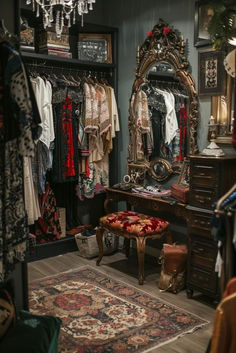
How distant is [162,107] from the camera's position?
14.1ft

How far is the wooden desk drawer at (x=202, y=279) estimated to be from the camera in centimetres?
330

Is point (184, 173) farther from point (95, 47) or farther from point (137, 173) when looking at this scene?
point (95, 47)

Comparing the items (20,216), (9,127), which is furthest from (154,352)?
(9,127)

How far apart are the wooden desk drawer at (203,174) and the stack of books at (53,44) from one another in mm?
2028

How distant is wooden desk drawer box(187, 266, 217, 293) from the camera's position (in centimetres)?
330

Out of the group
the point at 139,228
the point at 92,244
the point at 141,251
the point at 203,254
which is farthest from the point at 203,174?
the point at 92,244

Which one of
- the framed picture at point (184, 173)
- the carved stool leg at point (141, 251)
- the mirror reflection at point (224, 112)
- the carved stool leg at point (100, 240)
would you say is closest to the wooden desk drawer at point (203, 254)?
the carved stool leg at point (141, 251)

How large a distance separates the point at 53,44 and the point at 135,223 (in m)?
2.06

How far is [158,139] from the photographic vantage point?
14.4 feet

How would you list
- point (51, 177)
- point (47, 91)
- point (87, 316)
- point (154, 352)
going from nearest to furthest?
point (154, 352), point (87, 316), point (47, 91), point (51, 177)

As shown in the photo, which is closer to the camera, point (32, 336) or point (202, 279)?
point (32, 336)

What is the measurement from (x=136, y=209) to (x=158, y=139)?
2.95 feet

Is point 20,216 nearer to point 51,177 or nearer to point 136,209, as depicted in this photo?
point 51,177

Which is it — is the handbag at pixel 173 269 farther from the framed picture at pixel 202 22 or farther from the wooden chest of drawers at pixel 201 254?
the framed picture at pixel 202 22
